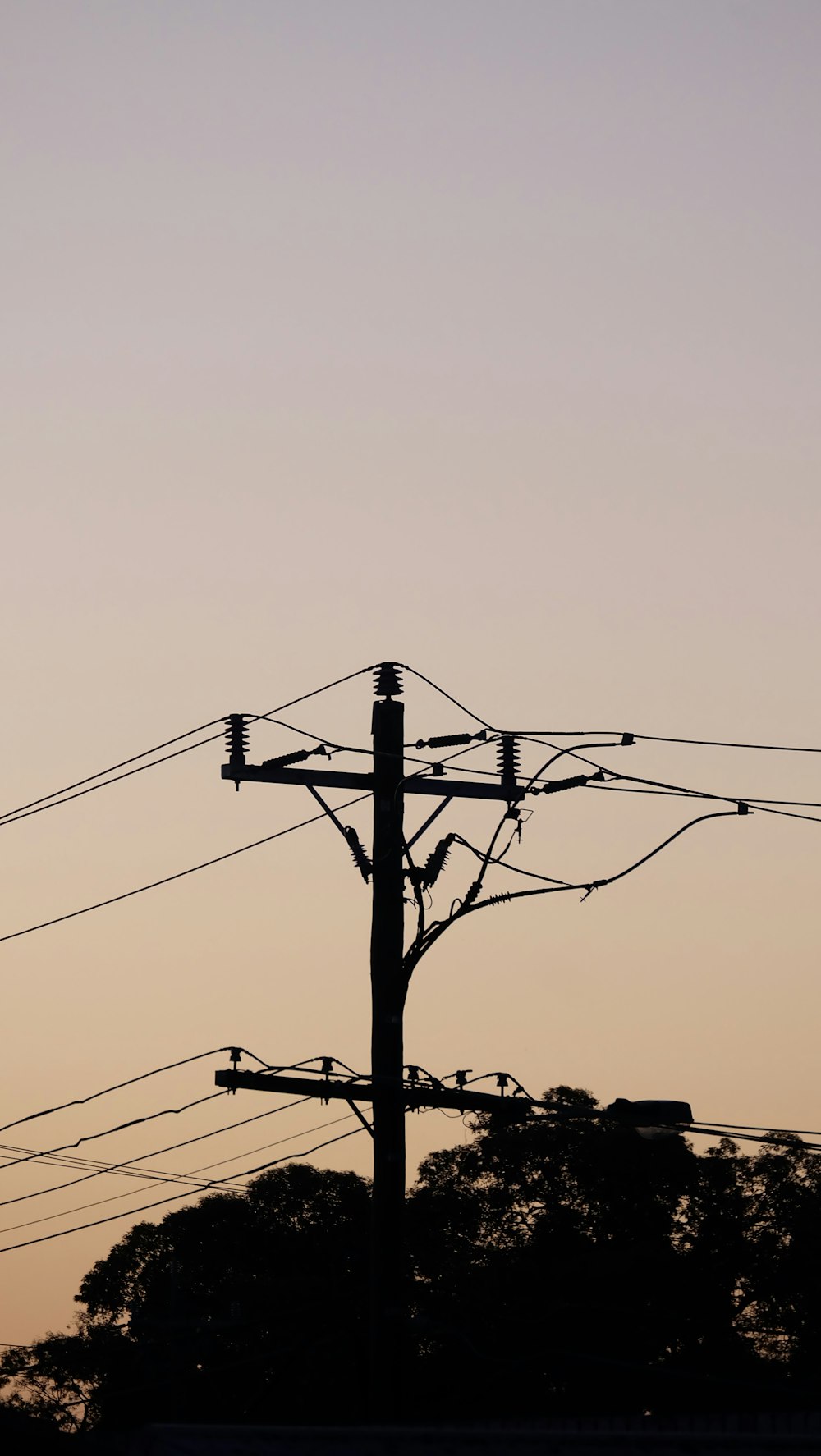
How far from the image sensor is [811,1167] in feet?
223

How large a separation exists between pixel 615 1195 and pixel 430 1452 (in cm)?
5451

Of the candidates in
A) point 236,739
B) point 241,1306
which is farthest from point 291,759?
point 241,1306

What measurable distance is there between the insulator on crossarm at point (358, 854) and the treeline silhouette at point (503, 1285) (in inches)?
1427

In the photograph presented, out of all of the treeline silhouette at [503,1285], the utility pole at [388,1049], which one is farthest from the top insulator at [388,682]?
the treeline silhouette at [503,1285]

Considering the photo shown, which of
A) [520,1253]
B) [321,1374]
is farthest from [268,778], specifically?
[520,1253]

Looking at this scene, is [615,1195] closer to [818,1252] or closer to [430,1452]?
[818,1252]

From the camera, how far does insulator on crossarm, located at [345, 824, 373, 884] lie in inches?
965

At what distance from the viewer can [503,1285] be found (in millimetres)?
64750

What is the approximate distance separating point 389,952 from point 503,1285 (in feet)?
144

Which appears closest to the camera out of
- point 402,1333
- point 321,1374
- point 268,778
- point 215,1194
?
point 402,1333

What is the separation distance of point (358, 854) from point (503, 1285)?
4346 centimetres

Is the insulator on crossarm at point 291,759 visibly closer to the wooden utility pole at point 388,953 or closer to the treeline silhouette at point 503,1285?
the wooden utility pole at point 388,953

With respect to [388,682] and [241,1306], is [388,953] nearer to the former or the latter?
[388,682]

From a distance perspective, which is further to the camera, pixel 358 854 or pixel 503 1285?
pixel 503 1285
